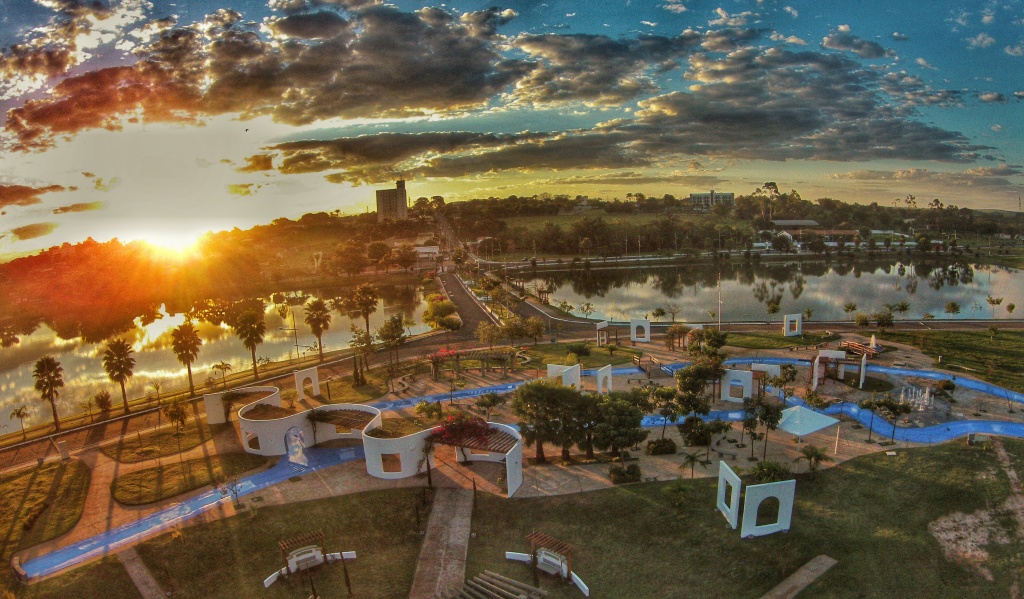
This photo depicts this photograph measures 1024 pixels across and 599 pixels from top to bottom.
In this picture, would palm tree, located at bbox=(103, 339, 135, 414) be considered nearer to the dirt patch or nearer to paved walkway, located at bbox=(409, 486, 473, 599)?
paved walkway, located at bbox=(409, 486, 473, 599)

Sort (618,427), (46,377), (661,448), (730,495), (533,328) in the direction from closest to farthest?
(730,495) → (618,427) → (661,448) → (46,377) → (533,328)

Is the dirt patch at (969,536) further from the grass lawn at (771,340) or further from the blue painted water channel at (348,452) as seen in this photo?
the grass lawn at (771,340)

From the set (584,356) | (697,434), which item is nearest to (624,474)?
(697,434)

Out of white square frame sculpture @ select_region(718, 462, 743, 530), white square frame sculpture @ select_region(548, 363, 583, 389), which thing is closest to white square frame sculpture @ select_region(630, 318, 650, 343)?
white square frame sculpture @ select_region(548, 363, 583, 389)

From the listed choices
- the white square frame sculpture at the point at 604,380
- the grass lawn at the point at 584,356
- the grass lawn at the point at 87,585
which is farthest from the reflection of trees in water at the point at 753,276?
the grass lawn at the point at 87,585

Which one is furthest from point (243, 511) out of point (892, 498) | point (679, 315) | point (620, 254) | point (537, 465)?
point (620, 254)

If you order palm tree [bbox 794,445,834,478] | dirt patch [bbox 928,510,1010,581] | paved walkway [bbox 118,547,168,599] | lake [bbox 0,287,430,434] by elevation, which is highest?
palm tree [bbox 794,445,834,478]

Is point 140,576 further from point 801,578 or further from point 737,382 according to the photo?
point 737,382
